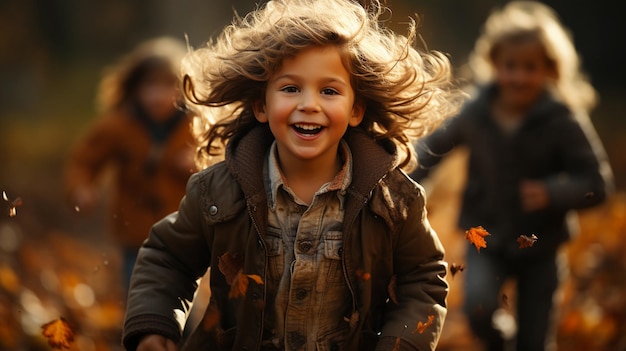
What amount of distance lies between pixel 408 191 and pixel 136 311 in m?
1.13

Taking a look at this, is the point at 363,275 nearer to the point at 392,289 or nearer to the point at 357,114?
the point at 392,289

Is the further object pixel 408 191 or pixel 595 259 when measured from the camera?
pixel 595 259

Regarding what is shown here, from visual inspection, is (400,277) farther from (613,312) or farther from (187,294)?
(613,312)

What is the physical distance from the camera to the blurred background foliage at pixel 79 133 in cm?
654

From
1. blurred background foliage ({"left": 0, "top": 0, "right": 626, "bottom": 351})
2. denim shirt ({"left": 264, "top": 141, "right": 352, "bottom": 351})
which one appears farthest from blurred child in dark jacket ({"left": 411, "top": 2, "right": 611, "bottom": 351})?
denim shirt ({"left": 264, "top": 141, "right": 352, "bottom": 351})

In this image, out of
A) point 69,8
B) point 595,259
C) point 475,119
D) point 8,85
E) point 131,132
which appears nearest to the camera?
point 475,119

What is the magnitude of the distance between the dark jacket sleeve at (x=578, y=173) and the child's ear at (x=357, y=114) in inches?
81.8

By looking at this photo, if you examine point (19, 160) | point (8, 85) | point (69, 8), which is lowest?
point (19, 160)

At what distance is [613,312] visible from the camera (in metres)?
6.75

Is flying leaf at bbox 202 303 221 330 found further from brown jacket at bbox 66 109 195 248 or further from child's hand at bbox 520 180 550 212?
brown jacket at bbox 66 109 195 248

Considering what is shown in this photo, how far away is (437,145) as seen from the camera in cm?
595

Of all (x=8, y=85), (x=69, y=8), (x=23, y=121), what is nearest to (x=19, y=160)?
(x=23, y=121)

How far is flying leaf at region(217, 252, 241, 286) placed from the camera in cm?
355

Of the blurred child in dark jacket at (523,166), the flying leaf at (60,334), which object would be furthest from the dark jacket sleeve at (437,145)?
the flying leaf at (60,334)
